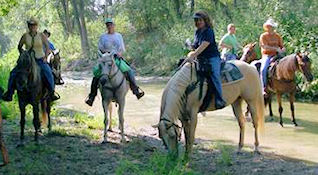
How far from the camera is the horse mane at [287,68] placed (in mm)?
11618

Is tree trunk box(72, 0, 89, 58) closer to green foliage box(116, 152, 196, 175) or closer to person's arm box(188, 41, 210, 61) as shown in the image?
person's arm box(188, 41, 210, 61)

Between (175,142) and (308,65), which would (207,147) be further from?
(308,65)

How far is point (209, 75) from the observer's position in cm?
768

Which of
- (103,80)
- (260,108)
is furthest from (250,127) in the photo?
(103,80)

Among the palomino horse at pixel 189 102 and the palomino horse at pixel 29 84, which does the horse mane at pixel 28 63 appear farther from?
the palomino horse at pixel 189 102

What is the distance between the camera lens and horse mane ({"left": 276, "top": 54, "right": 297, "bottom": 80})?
38.1 ft

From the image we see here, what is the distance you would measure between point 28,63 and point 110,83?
171 centimetres

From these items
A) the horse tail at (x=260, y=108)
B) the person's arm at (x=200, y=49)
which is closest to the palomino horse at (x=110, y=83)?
the person's arm at (x=200, y=49)

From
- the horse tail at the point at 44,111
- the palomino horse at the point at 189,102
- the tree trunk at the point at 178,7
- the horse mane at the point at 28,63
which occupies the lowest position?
the horse tail at the point at 44,111

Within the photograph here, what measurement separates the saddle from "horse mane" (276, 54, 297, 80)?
12.0 ft

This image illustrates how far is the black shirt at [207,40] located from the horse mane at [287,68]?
4456 millimetres

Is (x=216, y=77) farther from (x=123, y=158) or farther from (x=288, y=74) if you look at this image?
(x=288, y=74)

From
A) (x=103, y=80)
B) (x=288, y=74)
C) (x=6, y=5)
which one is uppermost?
(x=6, y=5)

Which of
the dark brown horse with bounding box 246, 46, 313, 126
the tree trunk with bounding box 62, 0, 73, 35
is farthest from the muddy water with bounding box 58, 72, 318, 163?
the tree trunk with bounding box 62, 0, 73, 35
